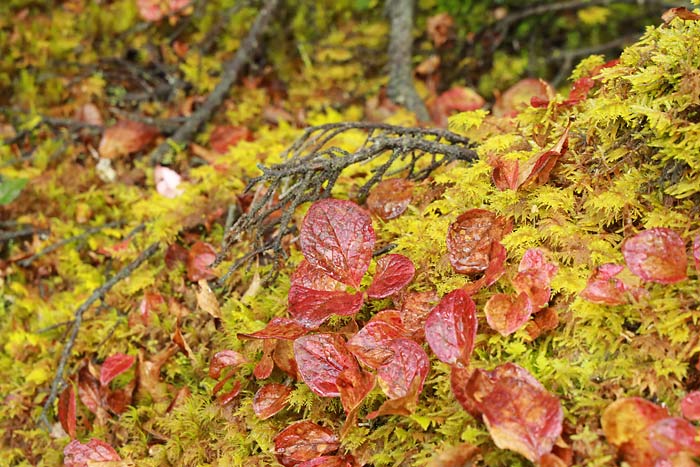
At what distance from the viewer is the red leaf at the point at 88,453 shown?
1715mm

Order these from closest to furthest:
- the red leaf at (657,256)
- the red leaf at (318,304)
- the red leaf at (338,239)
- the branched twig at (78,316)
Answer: the red leaf at (657,256) → the red leaf at (318,304) → the red leaf at (338,239) → the branched twig at (78,316)

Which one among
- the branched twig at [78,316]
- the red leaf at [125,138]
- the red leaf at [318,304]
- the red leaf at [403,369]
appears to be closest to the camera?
the red leaf at [403,369]

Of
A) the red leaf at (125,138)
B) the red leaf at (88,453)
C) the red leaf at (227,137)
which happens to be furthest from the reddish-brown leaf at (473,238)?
the red leaf at (125,138)

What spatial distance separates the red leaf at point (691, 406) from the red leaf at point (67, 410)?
1885 mm

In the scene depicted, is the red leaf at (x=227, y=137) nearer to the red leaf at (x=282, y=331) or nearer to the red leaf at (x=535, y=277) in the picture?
the red leaf at (x=282, y=331)

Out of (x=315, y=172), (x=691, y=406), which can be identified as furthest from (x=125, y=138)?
(x=691, y=406)

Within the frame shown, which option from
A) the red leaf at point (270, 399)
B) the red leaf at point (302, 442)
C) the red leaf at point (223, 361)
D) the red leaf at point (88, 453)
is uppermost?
the red leaf at point (223, 361)

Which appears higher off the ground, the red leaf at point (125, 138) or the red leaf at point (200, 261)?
the red leaf at point (125, 138)

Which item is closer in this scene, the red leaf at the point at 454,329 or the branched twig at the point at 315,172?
the red leaf at the point at 454,329

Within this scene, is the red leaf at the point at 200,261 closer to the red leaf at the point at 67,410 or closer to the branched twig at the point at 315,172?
the branched twig at the point at 315,172

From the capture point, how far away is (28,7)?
13.0 feet

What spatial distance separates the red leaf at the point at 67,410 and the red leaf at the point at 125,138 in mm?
1632

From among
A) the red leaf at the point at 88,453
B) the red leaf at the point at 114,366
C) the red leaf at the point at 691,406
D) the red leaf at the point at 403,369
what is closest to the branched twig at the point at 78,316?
the red leaf at the point at 114,366

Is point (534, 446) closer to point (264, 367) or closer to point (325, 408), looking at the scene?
point (325, 408)
